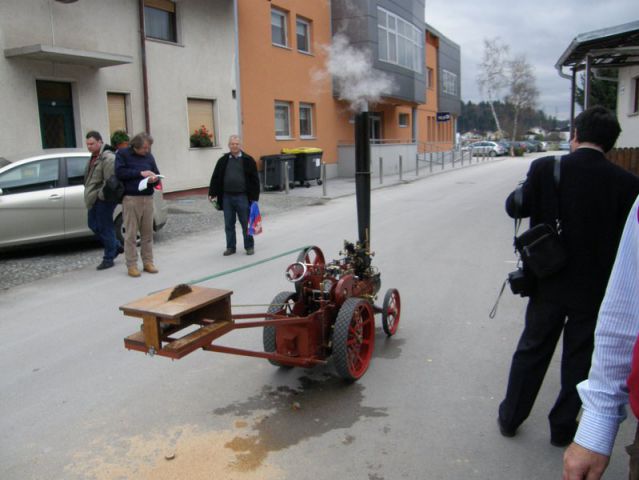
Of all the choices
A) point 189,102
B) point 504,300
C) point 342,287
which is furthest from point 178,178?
point 342,287

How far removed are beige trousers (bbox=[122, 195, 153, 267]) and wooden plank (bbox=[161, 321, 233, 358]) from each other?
454 centimetres

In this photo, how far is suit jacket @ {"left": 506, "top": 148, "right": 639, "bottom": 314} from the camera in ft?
9.74

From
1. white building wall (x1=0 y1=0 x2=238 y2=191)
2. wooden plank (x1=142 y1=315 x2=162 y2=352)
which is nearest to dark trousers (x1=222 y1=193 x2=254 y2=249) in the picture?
wooden plank (x1=142 y1=315 x2=162 y2=352)

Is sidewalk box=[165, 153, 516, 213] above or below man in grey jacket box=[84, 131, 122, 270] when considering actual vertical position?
below

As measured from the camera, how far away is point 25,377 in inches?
174

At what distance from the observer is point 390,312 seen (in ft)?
16.8

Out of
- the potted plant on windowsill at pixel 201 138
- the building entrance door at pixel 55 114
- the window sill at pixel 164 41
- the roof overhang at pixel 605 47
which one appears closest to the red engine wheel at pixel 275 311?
the roof overhang at pixel 605 47

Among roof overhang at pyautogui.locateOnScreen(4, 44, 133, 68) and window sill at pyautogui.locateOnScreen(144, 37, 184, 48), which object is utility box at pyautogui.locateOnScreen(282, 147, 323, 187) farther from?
roof overhang at pyautogui.locateOnScreen(4, 44, 133, 68)

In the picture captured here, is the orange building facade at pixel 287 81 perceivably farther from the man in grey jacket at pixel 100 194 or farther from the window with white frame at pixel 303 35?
the man in grey jacket at pixel 100 194

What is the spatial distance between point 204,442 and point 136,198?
184 inches

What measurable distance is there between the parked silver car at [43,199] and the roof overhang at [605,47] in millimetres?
8407

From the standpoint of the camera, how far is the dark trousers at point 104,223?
313 inches

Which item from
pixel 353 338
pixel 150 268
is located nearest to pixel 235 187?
pixel 150 268

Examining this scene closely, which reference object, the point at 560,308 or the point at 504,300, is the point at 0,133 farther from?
the point at 560,308
